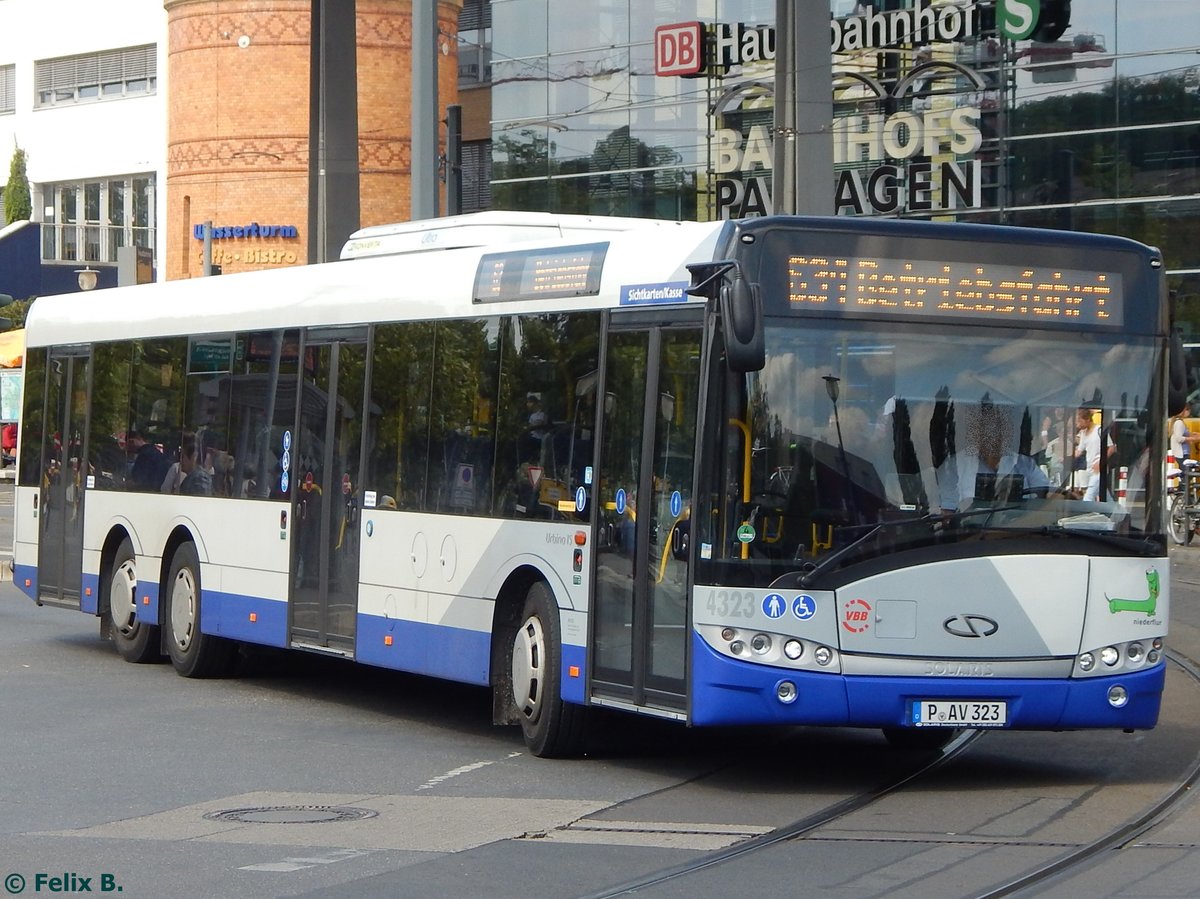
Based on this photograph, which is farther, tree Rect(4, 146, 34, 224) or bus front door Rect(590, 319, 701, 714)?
tree Rect(4, 146, 34, 224)

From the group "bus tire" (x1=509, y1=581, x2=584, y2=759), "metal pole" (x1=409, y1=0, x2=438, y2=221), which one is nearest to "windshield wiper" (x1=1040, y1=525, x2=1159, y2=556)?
"bus tire" (x1=509, y1=581, x2=584, y2=759)

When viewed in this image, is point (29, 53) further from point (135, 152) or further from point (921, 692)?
point (921, 692)

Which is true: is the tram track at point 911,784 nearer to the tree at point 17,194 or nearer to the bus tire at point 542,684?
the bus tire at point 542,684

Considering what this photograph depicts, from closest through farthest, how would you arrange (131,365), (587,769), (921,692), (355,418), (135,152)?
(921,692) → (587,769) → (355,418) → (131,365) → (135,152)

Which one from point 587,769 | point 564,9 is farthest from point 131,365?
point 564,9

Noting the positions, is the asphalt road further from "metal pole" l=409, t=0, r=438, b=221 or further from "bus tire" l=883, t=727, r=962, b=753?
"metal pole" l=409, t=0, r=438, b=221

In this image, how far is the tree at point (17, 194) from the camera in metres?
62.0

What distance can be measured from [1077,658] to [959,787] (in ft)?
2.76

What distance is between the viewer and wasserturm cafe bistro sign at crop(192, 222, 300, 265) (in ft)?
174

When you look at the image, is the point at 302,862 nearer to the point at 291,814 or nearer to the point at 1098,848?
the point at 291,814

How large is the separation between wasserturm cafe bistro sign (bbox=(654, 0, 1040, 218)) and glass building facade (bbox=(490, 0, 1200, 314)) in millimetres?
34

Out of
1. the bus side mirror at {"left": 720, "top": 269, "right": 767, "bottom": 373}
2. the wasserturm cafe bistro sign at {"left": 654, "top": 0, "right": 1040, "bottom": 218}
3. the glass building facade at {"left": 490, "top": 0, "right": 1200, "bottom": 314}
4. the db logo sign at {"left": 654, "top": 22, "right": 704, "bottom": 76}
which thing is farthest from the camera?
the db logo sign at {"left": 654, "top": 22, "right": 704, "bottom": 76}

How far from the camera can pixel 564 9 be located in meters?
40.7

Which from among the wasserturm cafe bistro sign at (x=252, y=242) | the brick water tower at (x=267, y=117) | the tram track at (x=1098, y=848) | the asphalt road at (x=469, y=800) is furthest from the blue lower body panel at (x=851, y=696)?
the wasserturm cafe bistro sign at (x=252, y=242)
